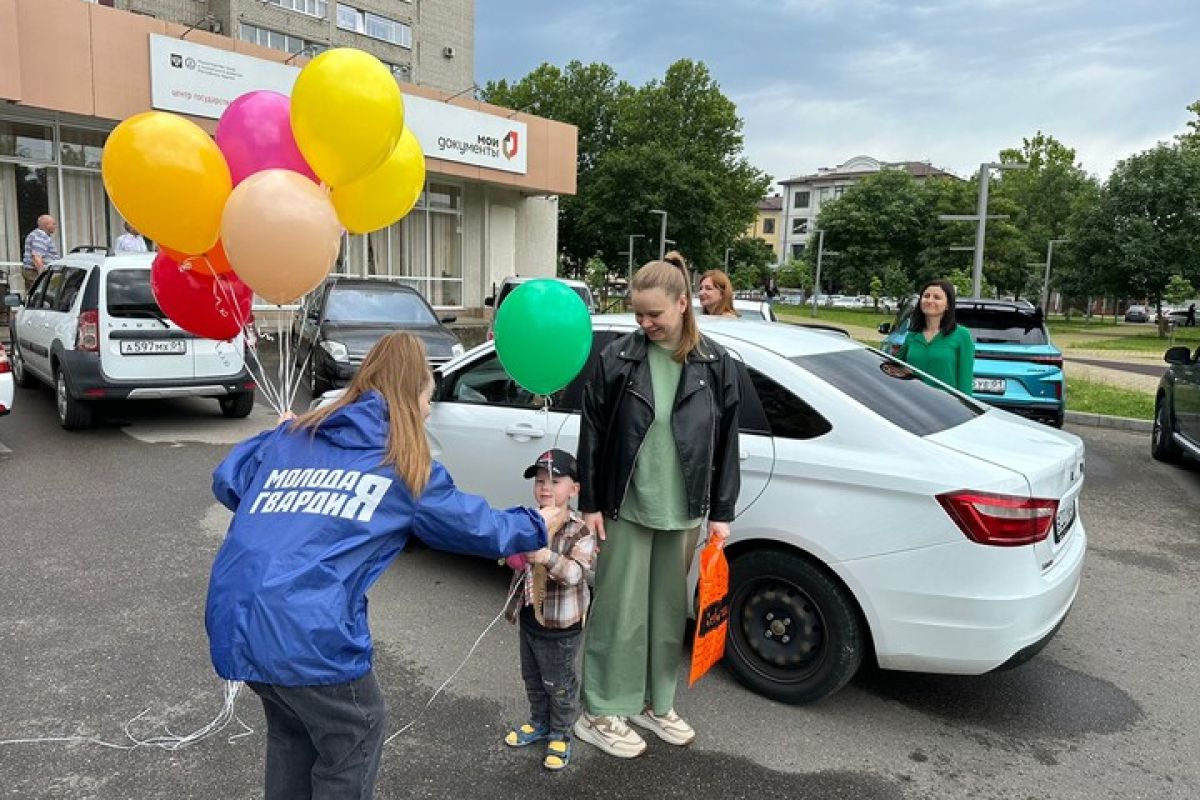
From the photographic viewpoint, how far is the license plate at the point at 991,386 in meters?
8.41

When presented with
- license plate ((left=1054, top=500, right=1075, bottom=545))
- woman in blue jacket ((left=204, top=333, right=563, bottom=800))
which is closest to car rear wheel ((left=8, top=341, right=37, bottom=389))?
woman in blue jacket ((left=204, top=333, right=563, bottom=800))

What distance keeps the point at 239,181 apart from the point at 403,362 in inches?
54.5

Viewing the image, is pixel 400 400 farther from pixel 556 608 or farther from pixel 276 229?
pixel 556 608

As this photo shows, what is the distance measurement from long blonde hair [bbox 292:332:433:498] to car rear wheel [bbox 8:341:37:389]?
1012cm

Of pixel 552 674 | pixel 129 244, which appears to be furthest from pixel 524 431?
pixel 129 244

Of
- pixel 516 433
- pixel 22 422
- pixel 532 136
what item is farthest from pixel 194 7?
pixel 516 433

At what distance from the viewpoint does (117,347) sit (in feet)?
25.7

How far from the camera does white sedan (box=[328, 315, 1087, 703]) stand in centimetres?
304

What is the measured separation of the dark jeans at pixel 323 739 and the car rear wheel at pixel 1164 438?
30.0 feet

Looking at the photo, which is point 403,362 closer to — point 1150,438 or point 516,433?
point 516,433

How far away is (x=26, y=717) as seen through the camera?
3164 millimetres

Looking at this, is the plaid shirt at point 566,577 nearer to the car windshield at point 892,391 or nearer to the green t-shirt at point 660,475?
the green t-shirt at point 660,475

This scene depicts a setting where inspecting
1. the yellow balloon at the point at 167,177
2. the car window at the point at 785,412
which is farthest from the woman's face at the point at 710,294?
the yellow balloon at the point at 167,177

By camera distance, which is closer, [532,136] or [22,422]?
[22,422]
